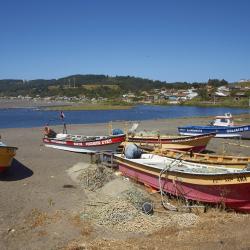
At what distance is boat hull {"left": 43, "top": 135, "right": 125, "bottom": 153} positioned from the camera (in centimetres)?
2166

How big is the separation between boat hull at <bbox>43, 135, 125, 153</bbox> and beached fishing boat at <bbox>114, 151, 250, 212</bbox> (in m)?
Answer: 5.11

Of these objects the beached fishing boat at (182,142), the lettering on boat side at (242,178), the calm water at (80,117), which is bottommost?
the calm water at (80,117)

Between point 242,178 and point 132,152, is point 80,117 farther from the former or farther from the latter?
point 242,178

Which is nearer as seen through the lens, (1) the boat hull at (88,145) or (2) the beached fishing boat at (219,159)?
(2) the beached fishing boat at (219,159)

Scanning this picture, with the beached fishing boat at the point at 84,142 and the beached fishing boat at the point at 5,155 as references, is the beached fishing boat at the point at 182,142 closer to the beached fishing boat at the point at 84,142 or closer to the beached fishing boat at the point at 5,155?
the beached fishing boat at the point at 84,142

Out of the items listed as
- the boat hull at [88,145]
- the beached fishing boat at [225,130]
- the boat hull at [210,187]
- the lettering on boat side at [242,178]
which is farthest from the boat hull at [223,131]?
the lettering on boat side at [242,178]

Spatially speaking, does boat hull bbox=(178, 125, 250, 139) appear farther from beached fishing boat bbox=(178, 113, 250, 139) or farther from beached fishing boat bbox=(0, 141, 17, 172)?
beached fishing boat bbox=(0, 141, 17, 172)

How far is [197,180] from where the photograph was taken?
12.6 m

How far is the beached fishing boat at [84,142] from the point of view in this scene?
71.2 ft

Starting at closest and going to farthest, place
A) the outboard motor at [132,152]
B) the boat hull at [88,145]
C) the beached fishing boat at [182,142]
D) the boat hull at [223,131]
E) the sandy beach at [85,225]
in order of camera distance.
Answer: the sandy beach at [85,225]
the outboard motor at [132,152]
the boat hull at [88,145]
the beached fishing boat at [182,142]
the boat hull at [223,131]

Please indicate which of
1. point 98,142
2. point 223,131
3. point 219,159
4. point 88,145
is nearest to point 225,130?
point 223,131

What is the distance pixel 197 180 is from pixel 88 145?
11432 mm

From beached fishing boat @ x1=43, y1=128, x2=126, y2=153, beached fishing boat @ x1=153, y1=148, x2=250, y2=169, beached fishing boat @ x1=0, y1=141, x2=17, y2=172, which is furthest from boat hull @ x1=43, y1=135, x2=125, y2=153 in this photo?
beached fishing boat @ x1=0, y1=141, x2=17, y2=172

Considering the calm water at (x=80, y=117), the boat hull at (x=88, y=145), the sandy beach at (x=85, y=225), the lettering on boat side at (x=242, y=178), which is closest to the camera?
the sandy beach at (x=85, y=225)
